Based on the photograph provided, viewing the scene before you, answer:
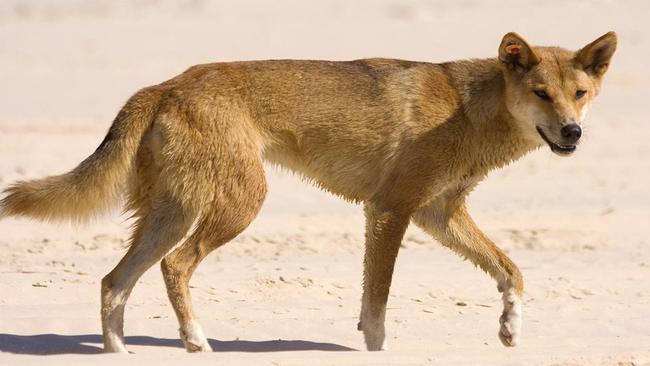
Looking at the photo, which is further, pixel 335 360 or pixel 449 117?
pixel 449 117

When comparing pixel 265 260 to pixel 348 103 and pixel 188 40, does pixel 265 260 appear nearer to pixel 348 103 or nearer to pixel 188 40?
pixel 348 103

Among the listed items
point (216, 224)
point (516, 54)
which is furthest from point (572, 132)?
point (216, 224)

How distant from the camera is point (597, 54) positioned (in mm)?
7734

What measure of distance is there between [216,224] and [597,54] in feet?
8.40

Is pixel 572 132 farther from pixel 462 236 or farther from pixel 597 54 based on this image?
pixel 462 236

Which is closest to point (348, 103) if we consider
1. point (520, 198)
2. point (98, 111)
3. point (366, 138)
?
point (366, 138)

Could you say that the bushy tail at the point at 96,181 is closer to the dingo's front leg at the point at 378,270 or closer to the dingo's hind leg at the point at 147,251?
the dingo's hind leg at the point at 147,251

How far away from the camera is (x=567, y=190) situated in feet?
45.0

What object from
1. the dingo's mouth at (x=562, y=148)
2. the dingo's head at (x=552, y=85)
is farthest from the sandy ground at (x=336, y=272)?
the dingo's head at (x=552, y=85)

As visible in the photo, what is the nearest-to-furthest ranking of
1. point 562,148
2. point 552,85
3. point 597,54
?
point 562,148
point 552,85
point 597,54

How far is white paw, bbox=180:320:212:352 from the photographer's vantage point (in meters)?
7.09

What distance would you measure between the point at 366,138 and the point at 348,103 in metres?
0.24

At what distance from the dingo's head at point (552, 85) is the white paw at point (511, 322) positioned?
100 cm

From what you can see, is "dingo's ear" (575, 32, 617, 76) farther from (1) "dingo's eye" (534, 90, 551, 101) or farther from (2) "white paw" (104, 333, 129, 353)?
(2) "white paw" (104, 333, 129, 353)
